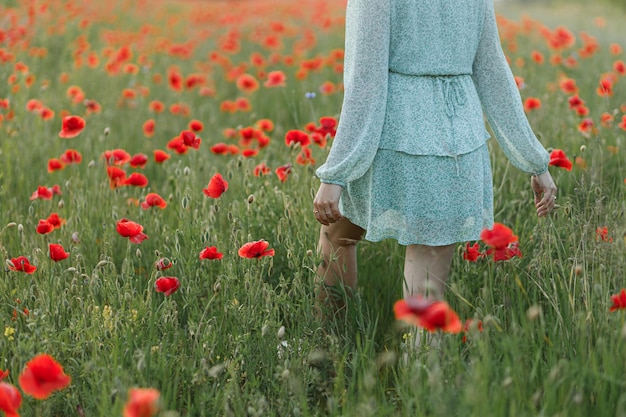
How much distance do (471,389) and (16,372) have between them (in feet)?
3.63

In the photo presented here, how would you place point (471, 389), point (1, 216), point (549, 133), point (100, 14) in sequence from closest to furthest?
point (471, 389), point (1, 216), point (549, 133), point (100, 14)

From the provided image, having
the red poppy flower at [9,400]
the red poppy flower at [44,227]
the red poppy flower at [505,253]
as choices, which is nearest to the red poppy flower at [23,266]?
the red poppy flower at [44,227]

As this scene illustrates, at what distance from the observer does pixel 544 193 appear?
2180mm

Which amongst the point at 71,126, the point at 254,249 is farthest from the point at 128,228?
the point at 71,126

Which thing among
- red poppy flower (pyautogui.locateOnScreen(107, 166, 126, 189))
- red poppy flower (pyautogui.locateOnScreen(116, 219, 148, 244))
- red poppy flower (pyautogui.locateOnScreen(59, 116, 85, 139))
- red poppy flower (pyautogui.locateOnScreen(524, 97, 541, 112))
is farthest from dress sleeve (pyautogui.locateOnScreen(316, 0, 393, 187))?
red poppy flower (pyautogui.locateOnScreen(524, 97, 541, 112))

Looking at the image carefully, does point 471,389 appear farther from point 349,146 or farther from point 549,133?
point 549,133

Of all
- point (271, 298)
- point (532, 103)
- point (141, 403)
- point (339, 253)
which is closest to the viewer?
point (141, 403)

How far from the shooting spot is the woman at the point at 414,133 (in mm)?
1919

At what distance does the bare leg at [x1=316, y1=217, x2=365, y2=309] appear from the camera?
2240 millimetres

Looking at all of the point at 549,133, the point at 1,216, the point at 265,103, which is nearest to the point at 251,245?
the point at 1,216

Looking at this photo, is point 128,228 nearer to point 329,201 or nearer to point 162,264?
point 162,264

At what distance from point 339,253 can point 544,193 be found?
62 cm

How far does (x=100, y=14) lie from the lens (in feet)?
31.0

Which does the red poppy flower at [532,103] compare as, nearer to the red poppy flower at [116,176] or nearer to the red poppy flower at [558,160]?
the red poppy flower at [558,160]
